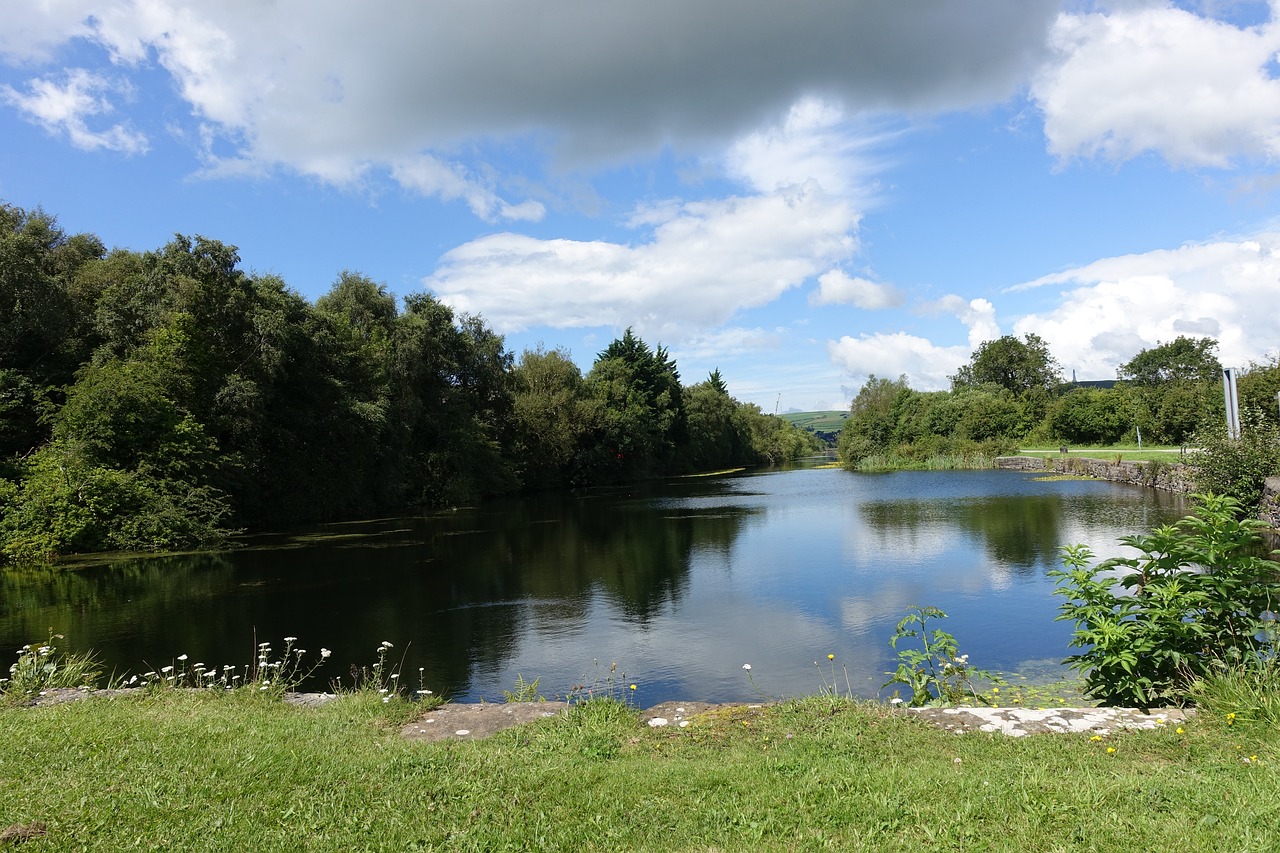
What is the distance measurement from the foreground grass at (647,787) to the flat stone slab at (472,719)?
1.03 feet

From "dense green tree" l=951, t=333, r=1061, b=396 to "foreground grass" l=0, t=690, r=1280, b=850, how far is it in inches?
3339

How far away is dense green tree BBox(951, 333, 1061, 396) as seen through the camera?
8531 centimetres

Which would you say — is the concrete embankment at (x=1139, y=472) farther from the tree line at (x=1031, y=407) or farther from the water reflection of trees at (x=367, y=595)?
the water reflection of trees at (x=367, y=595)

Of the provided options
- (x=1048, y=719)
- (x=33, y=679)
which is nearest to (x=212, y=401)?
(x=33, y=679)

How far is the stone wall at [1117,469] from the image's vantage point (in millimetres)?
28780

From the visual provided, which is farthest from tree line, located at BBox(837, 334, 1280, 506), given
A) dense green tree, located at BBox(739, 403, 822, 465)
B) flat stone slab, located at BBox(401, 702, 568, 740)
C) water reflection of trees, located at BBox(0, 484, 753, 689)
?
flat stone slab, located at BBox(401, 702, 568, 740)

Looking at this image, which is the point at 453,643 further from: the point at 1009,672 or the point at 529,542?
the point at 529,542

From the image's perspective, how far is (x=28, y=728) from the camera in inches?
216

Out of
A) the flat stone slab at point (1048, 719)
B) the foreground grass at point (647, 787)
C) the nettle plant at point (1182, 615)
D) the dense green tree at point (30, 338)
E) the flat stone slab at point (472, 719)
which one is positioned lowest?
the flat stone slab at point (472, 719)

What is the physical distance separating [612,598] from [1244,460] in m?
15.9

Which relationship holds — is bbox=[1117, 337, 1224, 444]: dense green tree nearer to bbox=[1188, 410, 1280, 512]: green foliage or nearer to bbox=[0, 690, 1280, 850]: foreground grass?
bbox=[1188, 410, 1280, 512]: green foliage

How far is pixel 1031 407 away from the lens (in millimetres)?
73250

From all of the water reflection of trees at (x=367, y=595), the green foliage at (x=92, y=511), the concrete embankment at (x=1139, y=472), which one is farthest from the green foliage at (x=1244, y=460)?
the green foliage at (x=92, y=511)

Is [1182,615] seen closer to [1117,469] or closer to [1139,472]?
[1139,472]
